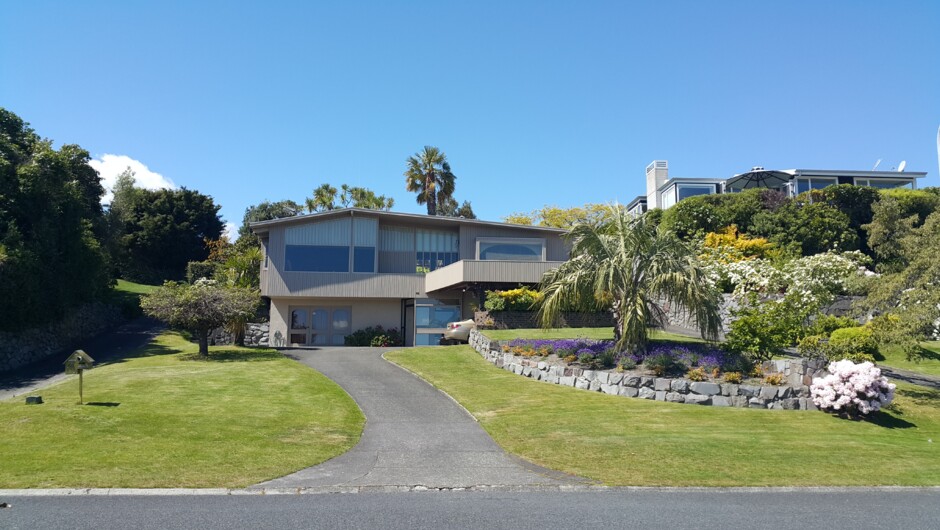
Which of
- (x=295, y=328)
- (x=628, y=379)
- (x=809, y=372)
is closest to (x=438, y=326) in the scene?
(x=295, y=328)

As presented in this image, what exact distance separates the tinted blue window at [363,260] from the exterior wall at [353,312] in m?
1.77

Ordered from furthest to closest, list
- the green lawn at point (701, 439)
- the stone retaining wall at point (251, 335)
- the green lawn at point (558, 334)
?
the stone retaining wall at point (251, 335) → the green lawn at point (558, 334) → the green lawn at point (701, 439)

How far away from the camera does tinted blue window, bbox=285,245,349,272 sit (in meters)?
32.9

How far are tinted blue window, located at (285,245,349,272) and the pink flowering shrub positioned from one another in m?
24.0

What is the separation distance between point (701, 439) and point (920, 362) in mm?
12390

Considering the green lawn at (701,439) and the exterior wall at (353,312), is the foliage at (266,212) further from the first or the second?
the green lawn at (701,439)

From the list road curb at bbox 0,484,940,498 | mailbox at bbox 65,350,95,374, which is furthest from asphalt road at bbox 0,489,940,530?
mailbox at bbox 65,350,95,374

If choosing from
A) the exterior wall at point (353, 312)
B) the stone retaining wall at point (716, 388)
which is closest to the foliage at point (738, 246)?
the stone retaining wall at point (716, 388)

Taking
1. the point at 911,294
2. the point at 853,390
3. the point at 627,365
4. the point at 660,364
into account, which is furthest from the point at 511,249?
the point at 853,390

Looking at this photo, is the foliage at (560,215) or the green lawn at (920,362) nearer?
the green lawn at (920,362)

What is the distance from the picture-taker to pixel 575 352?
62.7 feet

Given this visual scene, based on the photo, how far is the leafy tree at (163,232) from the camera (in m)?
53.5

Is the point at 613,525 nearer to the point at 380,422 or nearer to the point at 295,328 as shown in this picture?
the point at 380,422

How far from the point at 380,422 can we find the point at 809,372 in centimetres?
1065
